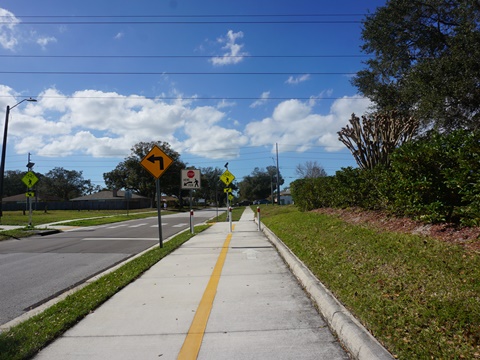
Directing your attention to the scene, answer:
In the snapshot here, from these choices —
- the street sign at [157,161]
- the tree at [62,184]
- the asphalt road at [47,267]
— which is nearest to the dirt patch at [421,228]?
the street sign at [157,161]

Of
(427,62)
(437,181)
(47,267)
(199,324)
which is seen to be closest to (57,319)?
(199,324)

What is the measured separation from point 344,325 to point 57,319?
356 centimetres

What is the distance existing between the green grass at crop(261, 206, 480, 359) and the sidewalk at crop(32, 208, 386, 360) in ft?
1.77

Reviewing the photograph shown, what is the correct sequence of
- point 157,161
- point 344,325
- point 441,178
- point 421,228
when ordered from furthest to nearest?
point 157,161
point 421,228
point 441,178
point 344,325

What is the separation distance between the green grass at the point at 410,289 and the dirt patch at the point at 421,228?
231mm

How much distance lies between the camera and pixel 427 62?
15.4m

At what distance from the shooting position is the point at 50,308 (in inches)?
213

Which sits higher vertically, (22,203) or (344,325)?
(22,203)

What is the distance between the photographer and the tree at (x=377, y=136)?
42.9 feet

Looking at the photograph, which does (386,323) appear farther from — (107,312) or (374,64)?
(374,64)

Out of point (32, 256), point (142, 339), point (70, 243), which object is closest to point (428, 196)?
Result: point (142, 339)

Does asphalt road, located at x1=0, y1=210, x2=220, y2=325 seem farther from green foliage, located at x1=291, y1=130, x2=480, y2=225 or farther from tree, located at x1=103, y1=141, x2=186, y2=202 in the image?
tree, located at x1=103, y1=141, x2=186, y2=202

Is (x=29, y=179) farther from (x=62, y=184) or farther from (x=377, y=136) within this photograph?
(x=62, y=184)

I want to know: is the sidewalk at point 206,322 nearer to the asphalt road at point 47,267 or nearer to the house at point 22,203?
the asphalt road at point 47,267
